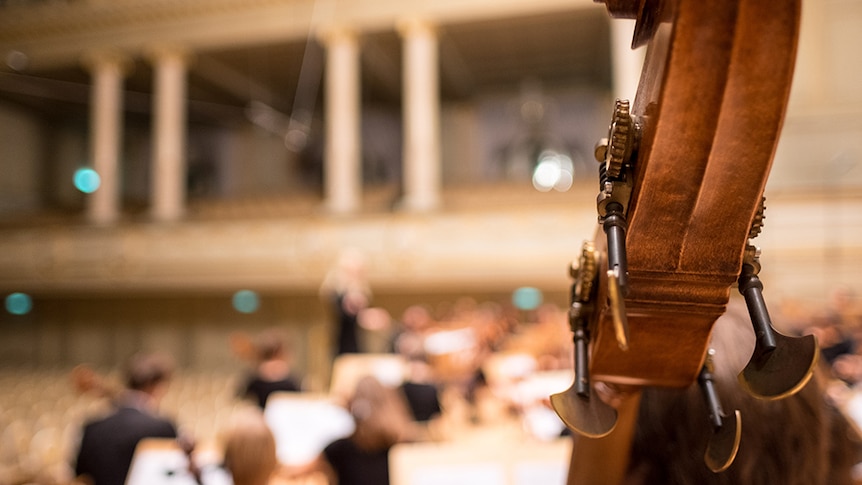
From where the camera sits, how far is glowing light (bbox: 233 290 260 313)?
14039mm

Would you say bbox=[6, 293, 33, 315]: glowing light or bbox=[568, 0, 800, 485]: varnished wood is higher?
bbox=[568, 0, 800, 485]: varnished wood

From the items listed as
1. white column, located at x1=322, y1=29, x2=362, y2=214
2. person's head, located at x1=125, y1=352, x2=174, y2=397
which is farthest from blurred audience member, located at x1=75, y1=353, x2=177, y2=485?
white column, located at x1=322, y1=29, x2=362, y2=214

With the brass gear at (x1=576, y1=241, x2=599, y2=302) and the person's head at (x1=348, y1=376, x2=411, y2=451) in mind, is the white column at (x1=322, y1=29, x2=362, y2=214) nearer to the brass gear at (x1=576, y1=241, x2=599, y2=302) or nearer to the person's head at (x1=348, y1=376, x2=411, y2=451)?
the person's head at (x1=348, y1=376, x2=411, y2=451)

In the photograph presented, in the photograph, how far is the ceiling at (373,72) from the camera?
14.7m

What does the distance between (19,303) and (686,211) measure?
1729cm

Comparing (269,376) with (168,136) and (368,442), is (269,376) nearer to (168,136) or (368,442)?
(368,442)

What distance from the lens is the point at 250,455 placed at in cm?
278

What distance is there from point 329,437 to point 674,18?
3.63 meters

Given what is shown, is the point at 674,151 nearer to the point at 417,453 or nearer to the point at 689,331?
the point at 689,331

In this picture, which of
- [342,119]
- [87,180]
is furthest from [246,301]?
[87,180]

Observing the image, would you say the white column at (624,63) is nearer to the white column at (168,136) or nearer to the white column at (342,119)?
the white column at (342,119)

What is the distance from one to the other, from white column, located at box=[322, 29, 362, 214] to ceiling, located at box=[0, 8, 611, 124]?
5.18 feet

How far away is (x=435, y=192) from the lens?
12344 mm

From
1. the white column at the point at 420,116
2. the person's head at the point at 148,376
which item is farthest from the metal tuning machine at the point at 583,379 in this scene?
the white column at the point at 420,116
